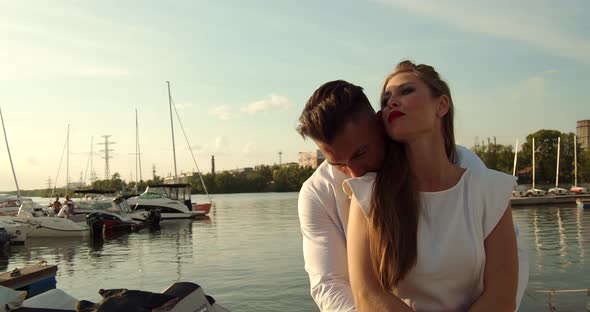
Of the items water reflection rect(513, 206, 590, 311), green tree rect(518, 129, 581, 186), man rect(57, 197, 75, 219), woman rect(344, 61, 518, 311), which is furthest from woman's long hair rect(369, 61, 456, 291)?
green tree rect(518, 129, 581, 186)

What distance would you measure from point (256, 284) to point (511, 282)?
44.7 feet

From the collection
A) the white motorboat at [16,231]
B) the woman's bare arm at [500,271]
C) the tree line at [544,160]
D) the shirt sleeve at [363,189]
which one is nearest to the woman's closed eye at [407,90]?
the shirt sleeve at [363,189]

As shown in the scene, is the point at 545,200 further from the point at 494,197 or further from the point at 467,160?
the point at 494,197

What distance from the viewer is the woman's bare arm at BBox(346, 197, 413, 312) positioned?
2006 mm

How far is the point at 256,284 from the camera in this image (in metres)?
15.2

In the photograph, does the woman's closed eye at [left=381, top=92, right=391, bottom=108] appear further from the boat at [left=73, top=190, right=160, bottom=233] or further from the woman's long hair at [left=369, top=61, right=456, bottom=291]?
the boat at [left=73, top=190, right=160, bottom=233]

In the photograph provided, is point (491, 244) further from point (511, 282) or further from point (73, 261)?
point (73, 261)

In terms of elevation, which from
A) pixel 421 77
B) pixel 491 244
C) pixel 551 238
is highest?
pixel 421 77

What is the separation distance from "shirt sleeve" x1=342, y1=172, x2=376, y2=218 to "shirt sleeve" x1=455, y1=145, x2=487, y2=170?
381mm

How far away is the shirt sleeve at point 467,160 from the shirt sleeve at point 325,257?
0.57 meters

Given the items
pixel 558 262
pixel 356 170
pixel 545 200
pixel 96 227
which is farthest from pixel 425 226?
pixel 545 200

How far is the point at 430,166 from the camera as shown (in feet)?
6.97

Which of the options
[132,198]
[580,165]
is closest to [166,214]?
[132,198]

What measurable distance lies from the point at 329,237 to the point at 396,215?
A: 454 mm
